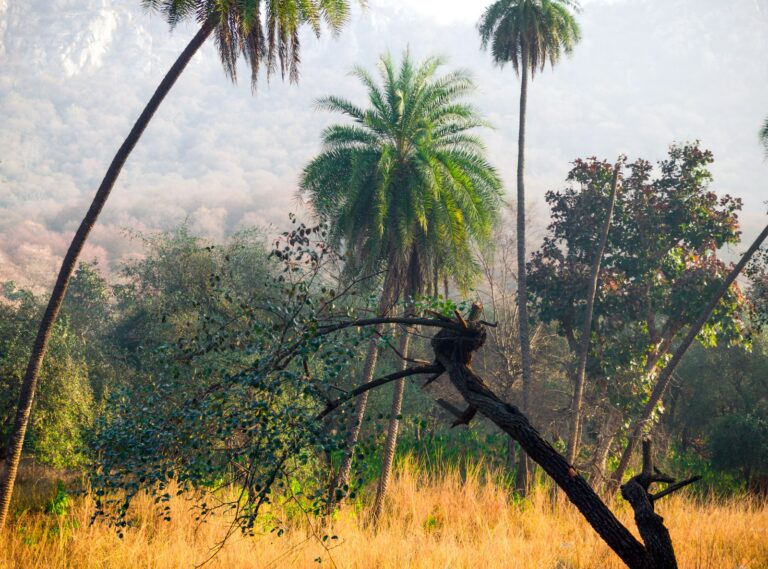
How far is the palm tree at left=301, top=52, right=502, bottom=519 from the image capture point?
17.8 metres

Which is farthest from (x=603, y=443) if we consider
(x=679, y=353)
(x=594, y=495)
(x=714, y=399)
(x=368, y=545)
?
(x=594, y=495)

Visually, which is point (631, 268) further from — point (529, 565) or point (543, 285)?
point (529, 565)

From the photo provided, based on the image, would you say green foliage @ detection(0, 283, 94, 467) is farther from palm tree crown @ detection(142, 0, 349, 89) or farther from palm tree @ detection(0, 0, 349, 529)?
palm tree crown @ detection(142, 0, 349, 89)

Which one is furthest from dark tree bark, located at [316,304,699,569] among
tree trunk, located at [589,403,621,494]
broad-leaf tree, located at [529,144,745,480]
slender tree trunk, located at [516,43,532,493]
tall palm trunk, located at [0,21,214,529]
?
broad-leaf tree, located at [529,144,745,480]

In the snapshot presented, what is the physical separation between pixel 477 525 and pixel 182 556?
6745 millimetres

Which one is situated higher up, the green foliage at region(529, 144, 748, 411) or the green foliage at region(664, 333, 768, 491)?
the green foliage at region(529, 144, 748, 411)

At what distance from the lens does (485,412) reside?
17.3 feet

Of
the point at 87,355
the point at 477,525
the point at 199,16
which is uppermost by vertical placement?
the point at 199,16

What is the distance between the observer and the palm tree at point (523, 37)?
2217 cm

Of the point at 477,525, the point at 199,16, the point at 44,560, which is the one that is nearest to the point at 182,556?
the point at 44,560

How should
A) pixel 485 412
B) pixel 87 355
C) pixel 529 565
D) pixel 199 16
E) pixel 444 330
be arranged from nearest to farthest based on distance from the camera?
pixel 485 412, pixel 444 330, pixel 529 565, pixel 199 16, pixel 87 355

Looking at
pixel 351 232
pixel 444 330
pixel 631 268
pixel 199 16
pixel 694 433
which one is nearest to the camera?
pixel 444 330

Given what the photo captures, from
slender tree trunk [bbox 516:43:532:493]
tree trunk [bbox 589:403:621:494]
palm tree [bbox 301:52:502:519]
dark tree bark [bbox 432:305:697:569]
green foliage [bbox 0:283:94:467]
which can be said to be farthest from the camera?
tree trunk [bbox 589:403:621:494]

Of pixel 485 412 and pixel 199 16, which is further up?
pixel 199 16
